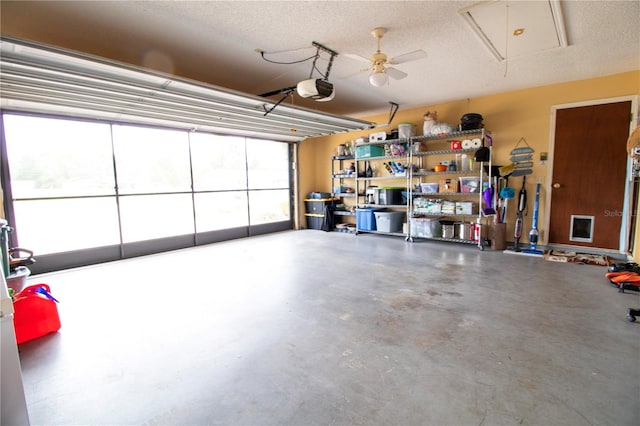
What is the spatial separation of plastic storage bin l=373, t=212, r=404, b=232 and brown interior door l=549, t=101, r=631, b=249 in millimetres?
2810

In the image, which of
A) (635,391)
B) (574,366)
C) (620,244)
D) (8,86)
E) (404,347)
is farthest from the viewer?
(620,244)

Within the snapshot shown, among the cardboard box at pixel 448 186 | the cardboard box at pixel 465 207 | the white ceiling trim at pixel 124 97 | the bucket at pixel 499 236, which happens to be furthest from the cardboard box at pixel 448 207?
the white ceiling trim at pixel 124 97

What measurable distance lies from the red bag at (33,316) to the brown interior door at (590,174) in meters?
7.20

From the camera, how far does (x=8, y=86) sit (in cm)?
333

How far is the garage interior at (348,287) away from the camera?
1.81 m

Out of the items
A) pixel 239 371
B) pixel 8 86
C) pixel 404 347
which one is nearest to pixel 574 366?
pixel 404 347

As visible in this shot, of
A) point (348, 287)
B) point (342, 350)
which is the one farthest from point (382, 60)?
point (342, 350)

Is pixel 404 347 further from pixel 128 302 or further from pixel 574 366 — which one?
pixel 128 302

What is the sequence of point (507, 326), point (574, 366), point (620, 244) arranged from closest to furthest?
point (574, 366) → point (507, 326) → point (620, 244)

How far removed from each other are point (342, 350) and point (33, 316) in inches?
108

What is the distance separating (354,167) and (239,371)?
6.35m

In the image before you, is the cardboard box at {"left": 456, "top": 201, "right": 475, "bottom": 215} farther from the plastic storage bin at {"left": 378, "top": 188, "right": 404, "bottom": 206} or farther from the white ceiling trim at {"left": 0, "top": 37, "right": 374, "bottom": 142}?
the white ceiling trim at {"left": 0, "top": 37, "right": 374, "bottom": 142}

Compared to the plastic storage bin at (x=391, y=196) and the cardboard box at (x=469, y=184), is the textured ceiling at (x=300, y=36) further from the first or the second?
the plastic storage bin at (x=391, y=196)

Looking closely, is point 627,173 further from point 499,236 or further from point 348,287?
point 348,287
